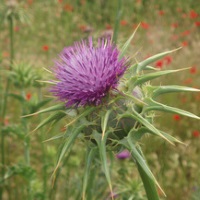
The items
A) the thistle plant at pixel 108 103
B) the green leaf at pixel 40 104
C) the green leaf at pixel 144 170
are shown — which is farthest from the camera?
the green leaf at pixel 40 104

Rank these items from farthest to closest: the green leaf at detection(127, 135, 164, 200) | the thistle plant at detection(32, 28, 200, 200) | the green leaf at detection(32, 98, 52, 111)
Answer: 1. the green leaf at detection(32, 98, 52, 111)
2. the thistle plant at detection(32, 28, 200, 200)
3. the green leaf at detection(127, 135, 164, 200)

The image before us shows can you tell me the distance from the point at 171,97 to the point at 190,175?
1.42 meters

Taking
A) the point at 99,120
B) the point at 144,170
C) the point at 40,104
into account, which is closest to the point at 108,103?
the point at 99,120

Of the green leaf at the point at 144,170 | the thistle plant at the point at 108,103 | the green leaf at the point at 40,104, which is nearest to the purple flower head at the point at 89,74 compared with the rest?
the thistle plant at the point at 108,103

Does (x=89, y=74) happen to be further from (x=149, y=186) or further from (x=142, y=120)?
(x=149, y=186)

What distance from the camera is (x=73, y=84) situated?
6.04 feet

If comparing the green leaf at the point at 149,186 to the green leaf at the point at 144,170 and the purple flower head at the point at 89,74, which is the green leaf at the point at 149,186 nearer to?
the green leaf at the point at 144,170

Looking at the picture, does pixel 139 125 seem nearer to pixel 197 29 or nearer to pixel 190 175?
pixel 190 175

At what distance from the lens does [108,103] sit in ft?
5.80

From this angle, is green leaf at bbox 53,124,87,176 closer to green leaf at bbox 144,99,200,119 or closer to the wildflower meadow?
the wildflower meadow

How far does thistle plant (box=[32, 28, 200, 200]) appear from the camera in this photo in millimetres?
1706

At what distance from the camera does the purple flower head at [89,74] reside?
1801 mm

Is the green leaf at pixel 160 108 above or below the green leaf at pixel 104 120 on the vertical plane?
above

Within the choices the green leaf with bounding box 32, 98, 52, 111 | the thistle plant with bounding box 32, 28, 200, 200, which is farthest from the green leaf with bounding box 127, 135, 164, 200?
the green leaf with bounding box 32, 98, 52, 111
